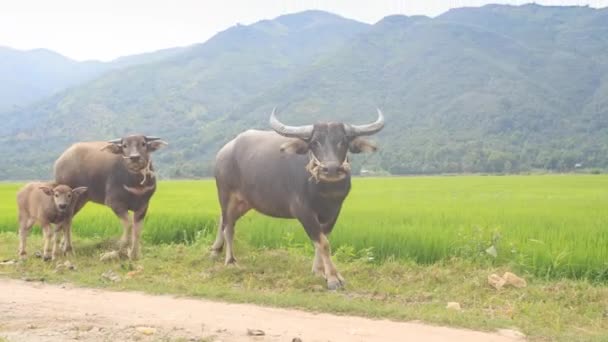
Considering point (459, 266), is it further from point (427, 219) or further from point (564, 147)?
point (564, 147)

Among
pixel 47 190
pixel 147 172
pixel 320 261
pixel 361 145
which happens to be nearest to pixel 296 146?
pixel 361 145

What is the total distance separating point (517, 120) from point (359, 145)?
8382 centimetres

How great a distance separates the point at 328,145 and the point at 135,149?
10.4 ft

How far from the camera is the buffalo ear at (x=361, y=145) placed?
23.4 ft

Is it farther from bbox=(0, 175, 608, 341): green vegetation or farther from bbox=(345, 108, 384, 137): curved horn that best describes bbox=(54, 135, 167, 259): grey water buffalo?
bbox=(345, 108, 384, 137): curved horn

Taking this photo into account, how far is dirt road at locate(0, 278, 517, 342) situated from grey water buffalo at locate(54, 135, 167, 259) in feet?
8.05

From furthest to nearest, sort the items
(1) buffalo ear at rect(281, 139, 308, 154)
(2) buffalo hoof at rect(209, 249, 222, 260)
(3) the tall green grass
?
(2) buffalo hoof at rect(209, 249, 222, 260) < (3) the tall green grass < (1) buffalo ear at rect(281, 139, 308, 154)

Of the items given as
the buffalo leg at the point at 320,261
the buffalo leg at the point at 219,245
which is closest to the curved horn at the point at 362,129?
the buffalo leg at the point at 320,261

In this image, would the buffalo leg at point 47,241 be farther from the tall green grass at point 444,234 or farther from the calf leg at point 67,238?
the tall green grass at point 444,234

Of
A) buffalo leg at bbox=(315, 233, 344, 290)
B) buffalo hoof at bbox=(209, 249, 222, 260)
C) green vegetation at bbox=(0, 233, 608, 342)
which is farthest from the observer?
buffalo hoof at bbox=(209, 249, 222, 260)

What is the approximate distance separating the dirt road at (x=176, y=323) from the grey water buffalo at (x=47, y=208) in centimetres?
231

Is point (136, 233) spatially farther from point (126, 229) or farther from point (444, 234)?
point (444, 234)

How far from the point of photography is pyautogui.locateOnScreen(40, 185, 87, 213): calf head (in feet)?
28.3

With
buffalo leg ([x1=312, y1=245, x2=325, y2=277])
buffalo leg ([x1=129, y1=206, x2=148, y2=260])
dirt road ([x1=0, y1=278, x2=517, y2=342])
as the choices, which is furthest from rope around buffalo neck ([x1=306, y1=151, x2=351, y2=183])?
buffalo leg ([x1=129, y1=206, x2=148, y2=260])
